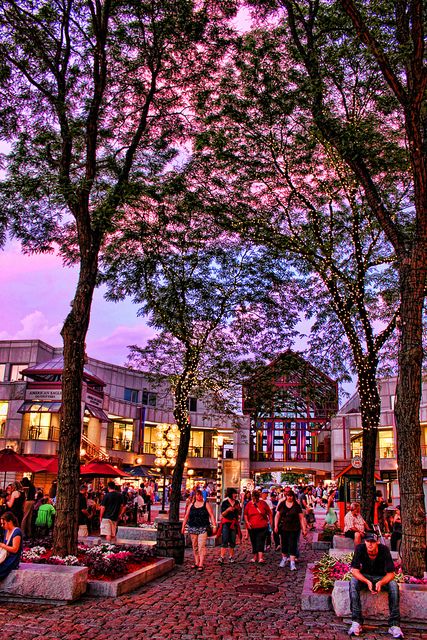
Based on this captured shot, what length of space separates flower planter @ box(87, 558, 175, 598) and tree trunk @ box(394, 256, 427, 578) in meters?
4.32

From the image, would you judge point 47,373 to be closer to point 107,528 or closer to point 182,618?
point 107,528

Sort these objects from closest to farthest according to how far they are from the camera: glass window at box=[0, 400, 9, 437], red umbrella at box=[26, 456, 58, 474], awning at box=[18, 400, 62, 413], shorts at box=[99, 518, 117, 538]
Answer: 1. shorts at box=[99, 518, 117, 538]
2. red umbrella at box=[26, 456, 58, 474]
3. awning at box=[18, 400, 62, 413]
4. glass window at box=[0, 400, 9, 437]

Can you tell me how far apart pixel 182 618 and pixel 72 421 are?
3.90 metres

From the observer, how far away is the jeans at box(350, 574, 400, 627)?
7.09 metres

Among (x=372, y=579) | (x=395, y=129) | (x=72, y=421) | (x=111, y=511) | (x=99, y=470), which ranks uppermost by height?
(x=395, y=129)

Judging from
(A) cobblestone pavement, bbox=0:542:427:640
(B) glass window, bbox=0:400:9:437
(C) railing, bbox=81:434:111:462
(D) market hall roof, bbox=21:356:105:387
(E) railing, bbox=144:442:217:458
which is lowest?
(A) cobblestone pavement, bbox=0:542:427:640

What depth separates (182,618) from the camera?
7816mm

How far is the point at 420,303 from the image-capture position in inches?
366

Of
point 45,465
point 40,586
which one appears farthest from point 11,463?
point 40,586

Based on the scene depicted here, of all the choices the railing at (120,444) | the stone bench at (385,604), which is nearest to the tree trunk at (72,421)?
the stone bench at (385,604)

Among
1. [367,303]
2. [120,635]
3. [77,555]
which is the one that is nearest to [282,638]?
[120,635]

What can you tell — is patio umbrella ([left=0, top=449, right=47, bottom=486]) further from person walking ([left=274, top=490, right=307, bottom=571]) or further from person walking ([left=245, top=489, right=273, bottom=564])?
person walking ([left=274, top=490, right=307, bottom=571])

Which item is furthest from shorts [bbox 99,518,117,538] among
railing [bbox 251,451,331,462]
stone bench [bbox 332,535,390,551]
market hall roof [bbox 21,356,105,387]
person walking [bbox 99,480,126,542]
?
railing [bbox 251,451,331,462]

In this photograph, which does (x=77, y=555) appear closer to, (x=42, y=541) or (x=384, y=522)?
(x=42, y=541)
